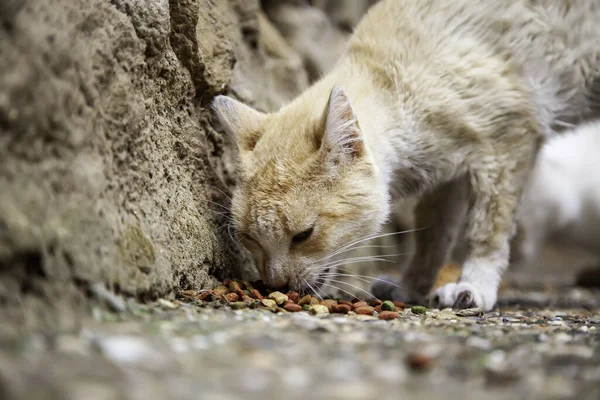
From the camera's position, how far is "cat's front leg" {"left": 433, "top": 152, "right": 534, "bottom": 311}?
333 cm

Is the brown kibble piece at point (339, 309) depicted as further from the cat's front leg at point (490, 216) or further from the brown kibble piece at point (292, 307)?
the cat's front leg at point (490, 216)

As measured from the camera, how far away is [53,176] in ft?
5.94

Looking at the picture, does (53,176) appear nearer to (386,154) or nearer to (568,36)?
(386,154)

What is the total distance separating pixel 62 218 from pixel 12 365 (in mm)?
589

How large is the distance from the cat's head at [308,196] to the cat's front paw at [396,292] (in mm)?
915

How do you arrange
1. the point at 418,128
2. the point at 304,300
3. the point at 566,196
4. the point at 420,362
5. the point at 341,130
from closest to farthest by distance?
the point at 420,362, the point at 304,300, the point at 341,130, the point at 418,128, the point at 566,196

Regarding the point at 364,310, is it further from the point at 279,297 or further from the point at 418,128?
the point at 418,128

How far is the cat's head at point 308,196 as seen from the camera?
2.72 metres

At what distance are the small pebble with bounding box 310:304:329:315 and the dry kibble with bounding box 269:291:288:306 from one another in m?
0.13

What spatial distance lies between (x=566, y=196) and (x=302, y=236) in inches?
212

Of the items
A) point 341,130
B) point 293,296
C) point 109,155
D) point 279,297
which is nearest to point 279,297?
point 279,297

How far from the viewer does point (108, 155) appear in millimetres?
2168

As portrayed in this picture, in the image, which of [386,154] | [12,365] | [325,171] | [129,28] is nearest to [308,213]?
[325,171]

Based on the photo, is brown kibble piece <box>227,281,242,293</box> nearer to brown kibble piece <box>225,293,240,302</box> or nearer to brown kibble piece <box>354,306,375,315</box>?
brown kibble piece <box>225,293,240,302</box>
